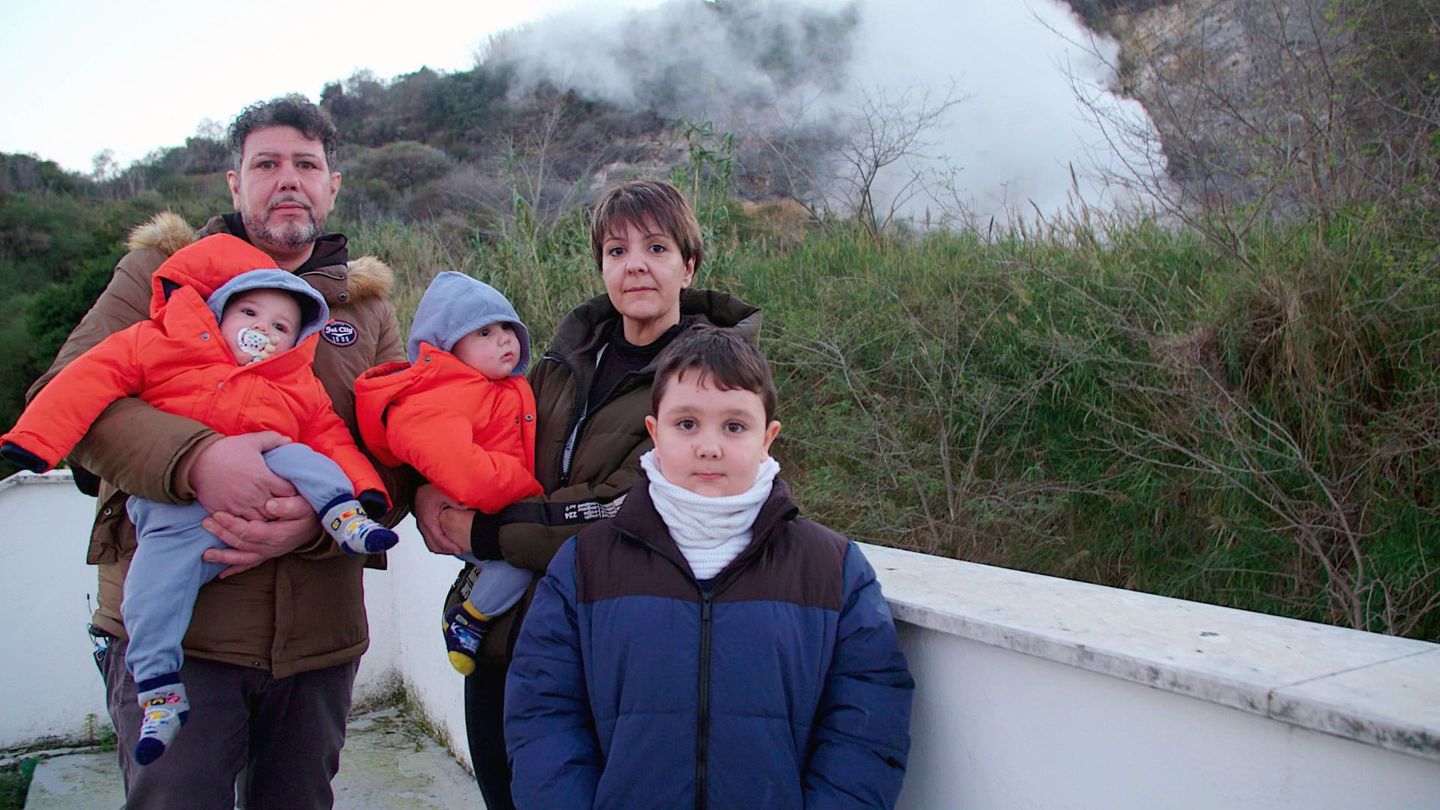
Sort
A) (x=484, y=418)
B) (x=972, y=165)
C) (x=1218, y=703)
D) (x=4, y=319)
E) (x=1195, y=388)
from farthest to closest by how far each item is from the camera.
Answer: (x=4, y=319) → (x=972, y=165) → (x=1195, y=388) → (x=484, y=418) → (x=1218, y=703)

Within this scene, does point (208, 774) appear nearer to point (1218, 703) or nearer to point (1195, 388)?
point (1218, 703)

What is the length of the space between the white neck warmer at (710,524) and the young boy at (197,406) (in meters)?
0.64

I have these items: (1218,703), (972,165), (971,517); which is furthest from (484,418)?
(972,165)

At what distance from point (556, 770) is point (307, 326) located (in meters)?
1.12

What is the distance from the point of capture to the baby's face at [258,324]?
2.12 metres

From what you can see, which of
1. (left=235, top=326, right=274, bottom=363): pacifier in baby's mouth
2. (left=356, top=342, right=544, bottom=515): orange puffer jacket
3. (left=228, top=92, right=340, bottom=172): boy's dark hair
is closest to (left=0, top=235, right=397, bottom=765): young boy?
(left=235, top=326, right=274, bottom=363): pacifier in baby's mouth

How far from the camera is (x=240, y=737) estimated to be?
213 centimetres

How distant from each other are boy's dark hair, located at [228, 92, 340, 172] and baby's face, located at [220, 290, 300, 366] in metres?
0.44

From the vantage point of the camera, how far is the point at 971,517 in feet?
13.7

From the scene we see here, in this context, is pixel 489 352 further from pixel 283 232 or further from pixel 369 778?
pixel 369 778

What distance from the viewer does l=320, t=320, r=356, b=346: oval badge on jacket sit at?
7.80 ft

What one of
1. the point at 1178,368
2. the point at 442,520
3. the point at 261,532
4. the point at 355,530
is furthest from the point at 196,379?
the point at 1178,368

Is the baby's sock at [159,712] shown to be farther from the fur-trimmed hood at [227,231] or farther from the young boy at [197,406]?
the fur-trimmed hood at [227,231]

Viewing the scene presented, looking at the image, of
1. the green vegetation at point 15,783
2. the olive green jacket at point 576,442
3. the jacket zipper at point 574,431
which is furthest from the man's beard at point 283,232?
the green vegetation at point 15,783
